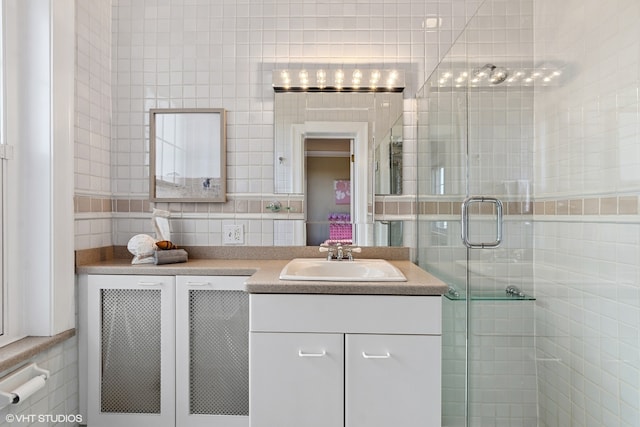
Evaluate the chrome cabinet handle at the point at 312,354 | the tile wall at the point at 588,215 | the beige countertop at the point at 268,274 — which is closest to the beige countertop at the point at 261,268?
the beige countertop at the point at 268,274

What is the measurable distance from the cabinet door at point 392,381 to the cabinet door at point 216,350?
597 mm

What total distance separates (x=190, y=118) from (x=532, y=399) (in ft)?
6.90

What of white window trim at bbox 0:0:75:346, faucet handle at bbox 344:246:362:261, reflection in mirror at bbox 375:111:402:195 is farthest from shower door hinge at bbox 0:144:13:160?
reflection in mirror at bbox 375:111:402:195

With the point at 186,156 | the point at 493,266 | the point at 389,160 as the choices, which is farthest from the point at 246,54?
the point at 493,266

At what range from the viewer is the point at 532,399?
4.92 ft

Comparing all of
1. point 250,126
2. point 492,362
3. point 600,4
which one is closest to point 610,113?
point 600,4

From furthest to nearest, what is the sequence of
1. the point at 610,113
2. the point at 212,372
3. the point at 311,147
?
the point at 311,147 → the point at 212,372 → the point at 610,113

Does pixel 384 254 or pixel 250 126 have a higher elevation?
pixel 250 126

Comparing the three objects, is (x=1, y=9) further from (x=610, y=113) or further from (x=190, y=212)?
(x=610, y=113)

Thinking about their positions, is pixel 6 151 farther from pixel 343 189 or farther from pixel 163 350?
pixel 343 189

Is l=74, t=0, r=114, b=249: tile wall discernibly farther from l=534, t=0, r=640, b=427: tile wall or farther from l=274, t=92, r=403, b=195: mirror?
l=534, t=0, r=640, b=427: tile wall

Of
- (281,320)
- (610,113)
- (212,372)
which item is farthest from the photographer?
(212,372)

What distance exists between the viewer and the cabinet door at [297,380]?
4.76 ft

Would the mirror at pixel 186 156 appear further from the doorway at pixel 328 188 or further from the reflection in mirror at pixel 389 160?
the reflection in mirror at pixel 389 160
